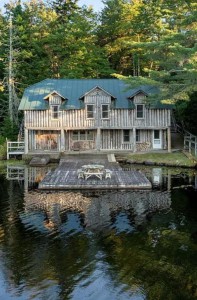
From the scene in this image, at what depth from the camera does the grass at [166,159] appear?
3028 centimetres

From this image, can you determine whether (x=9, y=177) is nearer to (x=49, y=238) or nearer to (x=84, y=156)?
(x=84, y=156)

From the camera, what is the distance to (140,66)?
173ft

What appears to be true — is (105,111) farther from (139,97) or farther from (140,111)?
(139,97)

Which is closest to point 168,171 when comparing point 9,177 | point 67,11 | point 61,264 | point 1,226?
point 9,177

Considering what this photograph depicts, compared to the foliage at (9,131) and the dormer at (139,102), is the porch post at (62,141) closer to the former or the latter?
the foliage at (9,131)

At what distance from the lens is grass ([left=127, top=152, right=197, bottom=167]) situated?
99.3 feet

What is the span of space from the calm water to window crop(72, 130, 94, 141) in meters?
16.5

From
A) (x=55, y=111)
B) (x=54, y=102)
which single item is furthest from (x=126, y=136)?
(x=54, y=102)

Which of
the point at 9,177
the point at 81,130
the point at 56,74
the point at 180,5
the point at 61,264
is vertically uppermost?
the point at 180,5

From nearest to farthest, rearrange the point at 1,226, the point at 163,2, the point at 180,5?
the point at 1,226 → the point at 180,5 → the point at 163,2

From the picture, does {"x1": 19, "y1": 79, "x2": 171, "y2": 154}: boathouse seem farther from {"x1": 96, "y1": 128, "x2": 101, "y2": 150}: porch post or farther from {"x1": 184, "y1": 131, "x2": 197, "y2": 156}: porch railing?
{"x1": 184, "y1": 131, "x2": 197, "y2": 156}: porch railing

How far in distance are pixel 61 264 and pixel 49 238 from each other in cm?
246

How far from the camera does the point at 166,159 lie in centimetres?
3184

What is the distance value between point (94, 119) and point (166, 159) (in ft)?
27.0
